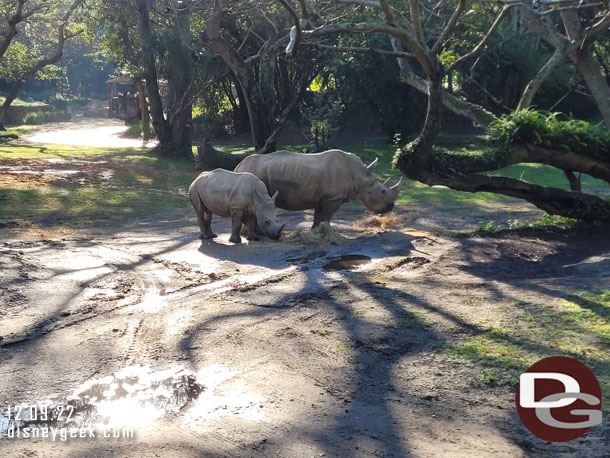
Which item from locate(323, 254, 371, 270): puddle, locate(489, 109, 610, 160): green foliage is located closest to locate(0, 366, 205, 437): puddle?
locate(323, 254, 371, 270): puddle

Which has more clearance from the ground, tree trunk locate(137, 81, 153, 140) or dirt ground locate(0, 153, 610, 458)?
tree trunk locate(137, 81, 153, 140)

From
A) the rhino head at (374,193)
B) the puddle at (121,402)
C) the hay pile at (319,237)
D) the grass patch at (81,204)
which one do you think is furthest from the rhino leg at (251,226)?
the puddle at (121,402)

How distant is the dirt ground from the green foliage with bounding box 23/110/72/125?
3826 centimetres


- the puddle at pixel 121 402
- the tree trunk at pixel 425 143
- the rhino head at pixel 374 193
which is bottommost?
the puddle at pixel 121 402

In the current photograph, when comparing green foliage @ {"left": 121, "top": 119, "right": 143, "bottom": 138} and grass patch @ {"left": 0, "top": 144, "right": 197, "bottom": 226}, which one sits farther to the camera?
green foliage @ {"left": 121, "top": 119, "right": 143, "bottom": 138}

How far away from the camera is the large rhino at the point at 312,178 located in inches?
549

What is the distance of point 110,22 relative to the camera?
3195 cm

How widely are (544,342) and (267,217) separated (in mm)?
6582

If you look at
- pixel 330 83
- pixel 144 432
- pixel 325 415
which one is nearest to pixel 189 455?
pixel 144 432

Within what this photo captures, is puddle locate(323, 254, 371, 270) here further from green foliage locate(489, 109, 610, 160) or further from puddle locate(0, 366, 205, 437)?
puddle locate(0, 366, 205, 437)

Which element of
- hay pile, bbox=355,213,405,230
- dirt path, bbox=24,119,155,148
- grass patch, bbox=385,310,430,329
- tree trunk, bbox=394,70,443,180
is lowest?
dirt path, bbox=24,119,155,148

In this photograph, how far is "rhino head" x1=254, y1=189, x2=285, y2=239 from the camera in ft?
42.0

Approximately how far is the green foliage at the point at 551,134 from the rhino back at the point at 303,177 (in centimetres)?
301

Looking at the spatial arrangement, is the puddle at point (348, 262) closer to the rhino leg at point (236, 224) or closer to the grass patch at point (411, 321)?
the rhino leg at point (236, 224)
